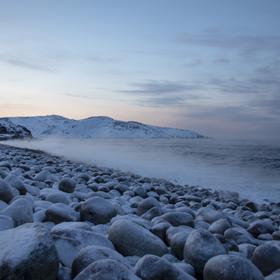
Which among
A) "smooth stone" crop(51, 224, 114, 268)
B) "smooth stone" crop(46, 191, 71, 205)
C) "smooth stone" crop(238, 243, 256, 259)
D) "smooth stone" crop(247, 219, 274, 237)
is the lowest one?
"smooth stone" crop(247, 219, 274, 237)

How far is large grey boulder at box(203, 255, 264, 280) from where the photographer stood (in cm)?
230

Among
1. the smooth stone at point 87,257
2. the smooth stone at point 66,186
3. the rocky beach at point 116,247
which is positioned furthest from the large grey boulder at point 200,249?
the smooth stone at point 66,186

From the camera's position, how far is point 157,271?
2314 millimetres

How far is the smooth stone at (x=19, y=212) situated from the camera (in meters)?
3.24

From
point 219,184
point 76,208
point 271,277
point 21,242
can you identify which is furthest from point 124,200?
point 219,184

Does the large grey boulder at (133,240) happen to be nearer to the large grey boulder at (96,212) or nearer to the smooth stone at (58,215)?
the smooth stone at (58,215)

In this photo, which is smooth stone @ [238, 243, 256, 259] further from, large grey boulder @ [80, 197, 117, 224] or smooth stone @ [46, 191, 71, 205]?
smooth stone @ [46, 191, 71, 205]

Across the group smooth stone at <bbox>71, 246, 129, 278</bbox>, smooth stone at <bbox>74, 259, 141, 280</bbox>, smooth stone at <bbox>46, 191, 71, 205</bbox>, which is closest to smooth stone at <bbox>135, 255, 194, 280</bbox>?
smooth stone at <bbox>71, 246, 129, 278</bbox>

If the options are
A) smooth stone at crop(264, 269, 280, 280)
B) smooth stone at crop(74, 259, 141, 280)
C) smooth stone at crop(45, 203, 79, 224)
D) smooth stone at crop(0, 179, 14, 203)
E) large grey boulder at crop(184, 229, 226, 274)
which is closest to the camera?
smooth stone at crop(74, 259, 141, 280)

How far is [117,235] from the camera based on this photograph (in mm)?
2979

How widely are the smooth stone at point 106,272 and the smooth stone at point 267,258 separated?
4.46 ft

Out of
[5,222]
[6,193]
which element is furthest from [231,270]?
[6,193]

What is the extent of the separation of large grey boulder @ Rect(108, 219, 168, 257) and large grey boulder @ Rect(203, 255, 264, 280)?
671 millimetres

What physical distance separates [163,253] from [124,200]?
3.41m
